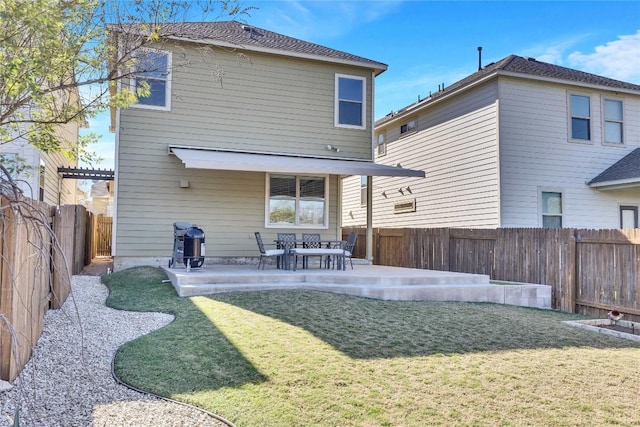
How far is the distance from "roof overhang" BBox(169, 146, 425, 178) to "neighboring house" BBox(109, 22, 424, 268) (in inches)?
1.3

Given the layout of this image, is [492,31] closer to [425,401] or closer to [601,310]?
[601,310]

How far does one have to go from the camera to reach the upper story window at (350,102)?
13.0 m

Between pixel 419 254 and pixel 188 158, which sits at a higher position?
pixel 188 158

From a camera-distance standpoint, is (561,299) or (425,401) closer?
(425,401)

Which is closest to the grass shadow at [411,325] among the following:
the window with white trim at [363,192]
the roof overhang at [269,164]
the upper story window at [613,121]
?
the roof overhang at [269,164]

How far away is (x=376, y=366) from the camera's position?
4664mm

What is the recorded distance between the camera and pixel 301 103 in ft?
41.4

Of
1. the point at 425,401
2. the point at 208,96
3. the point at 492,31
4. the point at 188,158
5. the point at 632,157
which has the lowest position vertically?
the point at 425,401

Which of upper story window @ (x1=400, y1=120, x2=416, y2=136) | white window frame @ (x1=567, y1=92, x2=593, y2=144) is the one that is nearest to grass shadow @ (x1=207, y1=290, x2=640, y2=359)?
white window frame @ (x1=567, y1=92, x2=593, y2=144)

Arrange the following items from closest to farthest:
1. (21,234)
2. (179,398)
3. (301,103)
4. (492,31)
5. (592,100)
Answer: (179,398)
(21,234)
(301,103)
(592,100)
(492,31)

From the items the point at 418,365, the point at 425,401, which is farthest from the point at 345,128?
the point at 425,401

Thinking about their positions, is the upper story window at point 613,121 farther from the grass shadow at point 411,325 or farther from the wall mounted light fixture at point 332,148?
the wall mounted light fixture at point 332,148

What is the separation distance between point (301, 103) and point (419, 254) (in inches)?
220

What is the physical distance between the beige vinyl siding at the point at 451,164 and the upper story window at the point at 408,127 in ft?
0.65
